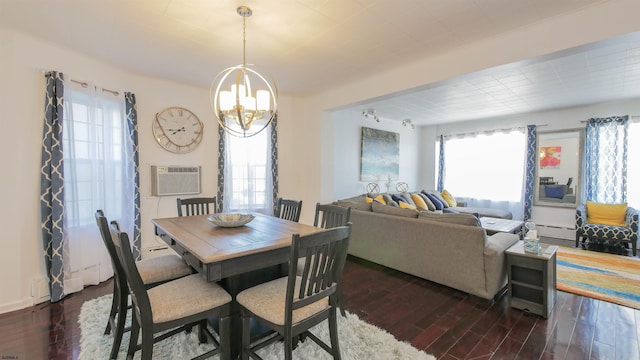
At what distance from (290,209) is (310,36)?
5.69 ft

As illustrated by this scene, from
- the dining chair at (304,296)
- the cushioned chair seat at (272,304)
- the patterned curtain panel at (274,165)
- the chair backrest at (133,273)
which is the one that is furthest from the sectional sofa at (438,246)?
the chair backrest at (133,273)

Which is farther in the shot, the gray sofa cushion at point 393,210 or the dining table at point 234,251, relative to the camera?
the gray sofa cushion at point 393,210

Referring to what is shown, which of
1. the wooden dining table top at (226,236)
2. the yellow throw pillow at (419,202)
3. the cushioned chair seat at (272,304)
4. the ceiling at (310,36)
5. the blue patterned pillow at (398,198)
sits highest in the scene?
the ceiling at (310,36)

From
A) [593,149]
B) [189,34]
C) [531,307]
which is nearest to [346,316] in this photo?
[531,307]

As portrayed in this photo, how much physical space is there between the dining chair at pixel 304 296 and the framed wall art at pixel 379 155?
154 inches

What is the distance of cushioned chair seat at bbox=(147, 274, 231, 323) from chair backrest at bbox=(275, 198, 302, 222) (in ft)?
4.19

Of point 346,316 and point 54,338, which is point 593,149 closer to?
point 346,316

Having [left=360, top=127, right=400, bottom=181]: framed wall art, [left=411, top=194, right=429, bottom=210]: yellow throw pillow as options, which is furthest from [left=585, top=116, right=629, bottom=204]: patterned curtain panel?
[left=360, top=127, right=400, bottom=181]: framed wall art

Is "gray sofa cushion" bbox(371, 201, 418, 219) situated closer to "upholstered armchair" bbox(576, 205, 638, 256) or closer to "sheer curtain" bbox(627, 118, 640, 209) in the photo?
"upholstered armchair" bbox(576, 205, 638, 256)

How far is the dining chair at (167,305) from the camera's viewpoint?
142 centimetres

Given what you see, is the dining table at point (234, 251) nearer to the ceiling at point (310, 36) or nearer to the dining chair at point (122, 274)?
the dining chair at point (122, 274)

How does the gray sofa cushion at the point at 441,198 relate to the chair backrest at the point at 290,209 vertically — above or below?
below

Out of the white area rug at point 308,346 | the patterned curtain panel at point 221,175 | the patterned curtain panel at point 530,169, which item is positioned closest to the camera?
the white area rug at point 308,346

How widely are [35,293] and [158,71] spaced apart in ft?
8.53
